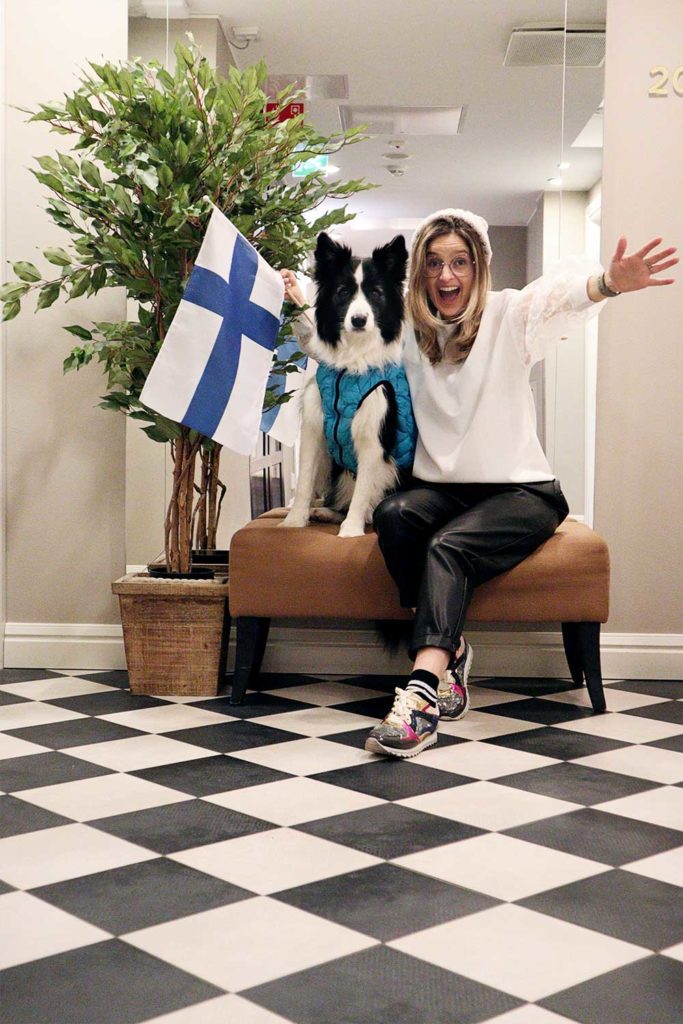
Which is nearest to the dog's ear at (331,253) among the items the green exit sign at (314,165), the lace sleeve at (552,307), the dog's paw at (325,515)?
the lace sleeve at (552,307)

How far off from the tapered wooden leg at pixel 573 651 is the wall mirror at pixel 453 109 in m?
Answer: 0.36

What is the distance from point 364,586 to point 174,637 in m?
0.51

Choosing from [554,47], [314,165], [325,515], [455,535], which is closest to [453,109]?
[554,47]

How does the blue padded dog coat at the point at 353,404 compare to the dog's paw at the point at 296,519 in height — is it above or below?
above

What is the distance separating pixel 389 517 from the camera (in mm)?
2744

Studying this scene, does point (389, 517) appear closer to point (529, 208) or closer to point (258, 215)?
point (258, 215)

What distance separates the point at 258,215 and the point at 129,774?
141 cm

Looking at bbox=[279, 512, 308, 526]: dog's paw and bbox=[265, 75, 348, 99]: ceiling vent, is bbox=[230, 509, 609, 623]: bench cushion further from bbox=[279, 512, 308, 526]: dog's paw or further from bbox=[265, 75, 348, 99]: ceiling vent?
bbox=[265, 75, 348, 99]: ceiling vent

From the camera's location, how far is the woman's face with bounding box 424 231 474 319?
2869mm

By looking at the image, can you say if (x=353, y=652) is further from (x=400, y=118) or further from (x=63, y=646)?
(x=400, y=118)

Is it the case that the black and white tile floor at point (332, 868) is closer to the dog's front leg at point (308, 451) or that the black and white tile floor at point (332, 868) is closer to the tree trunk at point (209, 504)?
the dog's front leg at point (308, 451)

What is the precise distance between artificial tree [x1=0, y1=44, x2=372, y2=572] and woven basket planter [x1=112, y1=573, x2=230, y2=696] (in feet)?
0.53

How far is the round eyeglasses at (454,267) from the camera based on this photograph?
9.44ft

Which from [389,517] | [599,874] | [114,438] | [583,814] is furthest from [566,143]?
Result: [599,874]
